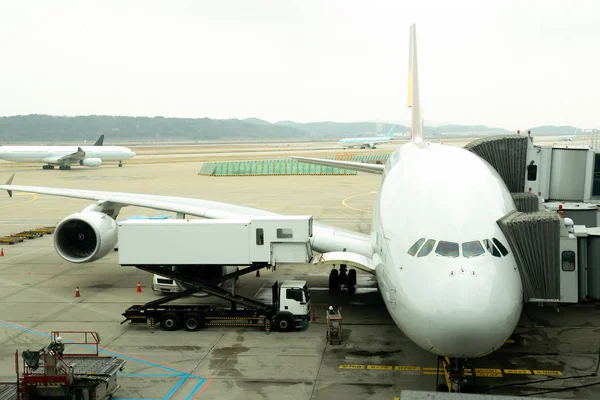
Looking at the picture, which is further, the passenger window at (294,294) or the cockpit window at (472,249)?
the passenger window at (294,294)

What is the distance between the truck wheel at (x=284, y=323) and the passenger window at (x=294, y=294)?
2.18ft

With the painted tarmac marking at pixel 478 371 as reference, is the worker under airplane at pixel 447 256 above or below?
above

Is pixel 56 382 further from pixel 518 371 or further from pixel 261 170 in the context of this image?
pixel 261 170

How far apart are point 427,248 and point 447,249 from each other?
1.39ft

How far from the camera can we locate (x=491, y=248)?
11.9 metres

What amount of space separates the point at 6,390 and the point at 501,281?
10.4 metres

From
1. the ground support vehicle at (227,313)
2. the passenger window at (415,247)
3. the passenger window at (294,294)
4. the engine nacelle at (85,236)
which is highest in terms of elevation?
the passenger window at (415,247)

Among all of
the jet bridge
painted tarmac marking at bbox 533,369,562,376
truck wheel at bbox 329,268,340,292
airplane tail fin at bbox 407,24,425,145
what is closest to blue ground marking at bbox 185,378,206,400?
the jet bridge

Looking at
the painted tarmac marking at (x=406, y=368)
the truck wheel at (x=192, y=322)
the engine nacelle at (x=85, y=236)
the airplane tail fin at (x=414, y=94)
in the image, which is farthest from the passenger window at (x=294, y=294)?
the engine nacelle at (x=85, y=236)

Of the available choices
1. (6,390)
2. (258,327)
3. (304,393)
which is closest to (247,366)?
(304,393)

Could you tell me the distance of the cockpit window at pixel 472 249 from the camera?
11611 millimetres

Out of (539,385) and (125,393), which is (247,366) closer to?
(125,393)

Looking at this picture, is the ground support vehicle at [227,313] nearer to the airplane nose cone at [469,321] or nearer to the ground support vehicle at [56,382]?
the ground support vehicle at [56,382]

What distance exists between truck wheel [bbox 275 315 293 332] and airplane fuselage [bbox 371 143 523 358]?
3798 mm
